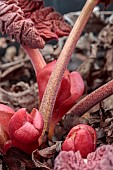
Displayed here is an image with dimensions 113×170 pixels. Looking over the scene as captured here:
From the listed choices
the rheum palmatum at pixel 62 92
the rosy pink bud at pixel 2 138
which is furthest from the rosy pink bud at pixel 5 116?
the rheum palmatum at pixel 62 92

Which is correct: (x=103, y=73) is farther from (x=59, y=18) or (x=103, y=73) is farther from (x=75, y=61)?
(x=59, y=18)

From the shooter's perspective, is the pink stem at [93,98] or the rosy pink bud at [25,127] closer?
the rosy pink bud at [25,127]

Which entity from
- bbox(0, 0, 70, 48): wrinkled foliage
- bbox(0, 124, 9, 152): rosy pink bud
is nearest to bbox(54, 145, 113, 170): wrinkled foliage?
bbox(0, 124, 9, 152): rosy pink bud

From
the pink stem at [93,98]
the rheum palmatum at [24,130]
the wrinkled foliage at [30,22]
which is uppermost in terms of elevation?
the wrinkled foliage at [30,22]

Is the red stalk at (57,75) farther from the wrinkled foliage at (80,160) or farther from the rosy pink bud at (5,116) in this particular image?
the wrinkled foliage at (80,160)

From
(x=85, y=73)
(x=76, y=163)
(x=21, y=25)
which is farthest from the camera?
(x=85, y=73)

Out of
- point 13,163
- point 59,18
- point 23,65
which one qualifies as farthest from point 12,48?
point 13,163

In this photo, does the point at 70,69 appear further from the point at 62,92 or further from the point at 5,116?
the point at 5,116

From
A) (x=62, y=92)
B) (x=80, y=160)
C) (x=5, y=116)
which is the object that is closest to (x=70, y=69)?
(x=62, y=92)
